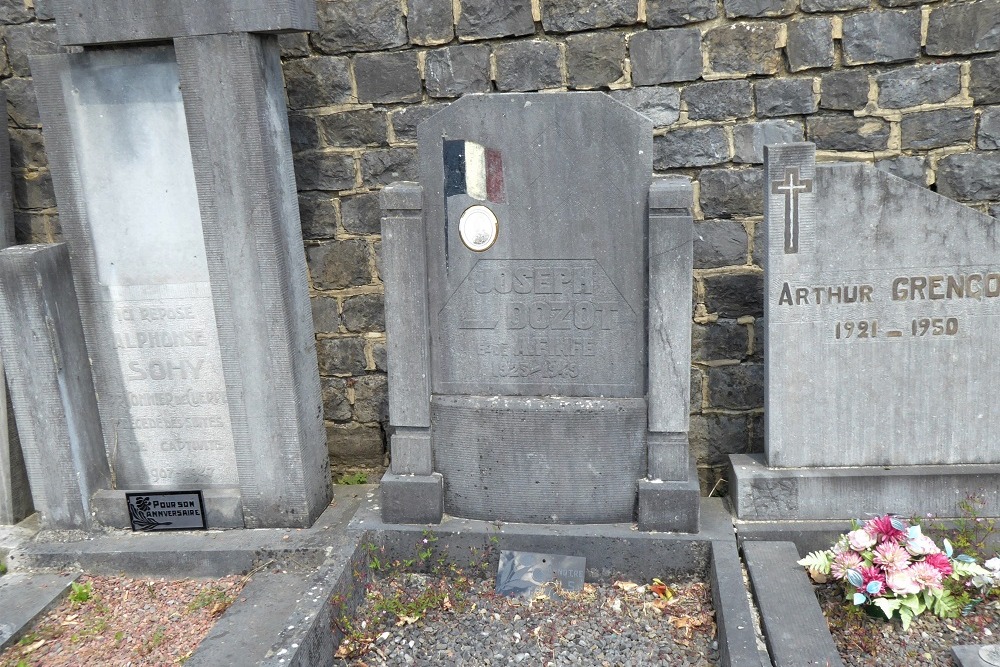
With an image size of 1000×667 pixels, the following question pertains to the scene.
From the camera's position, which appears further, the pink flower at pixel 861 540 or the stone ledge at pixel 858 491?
the stone ledge at pixel 858 491

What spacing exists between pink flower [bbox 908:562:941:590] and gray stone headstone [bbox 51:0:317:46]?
317 centimetres

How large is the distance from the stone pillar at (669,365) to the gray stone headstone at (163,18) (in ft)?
5.48

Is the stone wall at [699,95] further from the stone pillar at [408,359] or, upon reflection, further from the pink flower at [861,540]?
the pink flower at [861,540]

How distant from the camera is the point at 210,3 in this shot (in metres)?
3.21

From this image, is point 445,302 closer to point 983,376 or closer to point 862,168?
point 862,168

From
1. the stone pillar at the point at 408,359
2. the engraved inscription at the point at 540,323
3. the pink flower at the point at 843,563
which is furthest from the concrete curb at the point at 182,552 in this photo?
the pink flower at the point at 843,563

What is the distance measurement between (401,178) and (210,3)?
1.34 m

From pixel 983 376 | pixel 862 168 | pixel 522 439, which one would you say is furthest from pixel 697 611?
pixel 862 168

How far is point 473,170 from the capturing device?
10.9 ft

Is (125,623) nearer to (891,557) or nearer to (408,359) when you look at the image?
(408,359)

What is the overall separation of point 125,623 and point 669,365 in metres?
2.43

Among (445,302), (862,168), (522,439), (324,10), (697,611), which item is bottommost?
(697,611)

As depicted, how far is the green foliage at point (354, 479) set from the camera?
4.59m

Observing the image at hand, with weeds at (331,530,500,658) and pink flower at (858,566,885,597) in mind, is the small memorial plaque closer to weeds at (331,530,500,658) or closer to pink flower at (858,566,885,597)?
weeds at (331,530,500,658)
